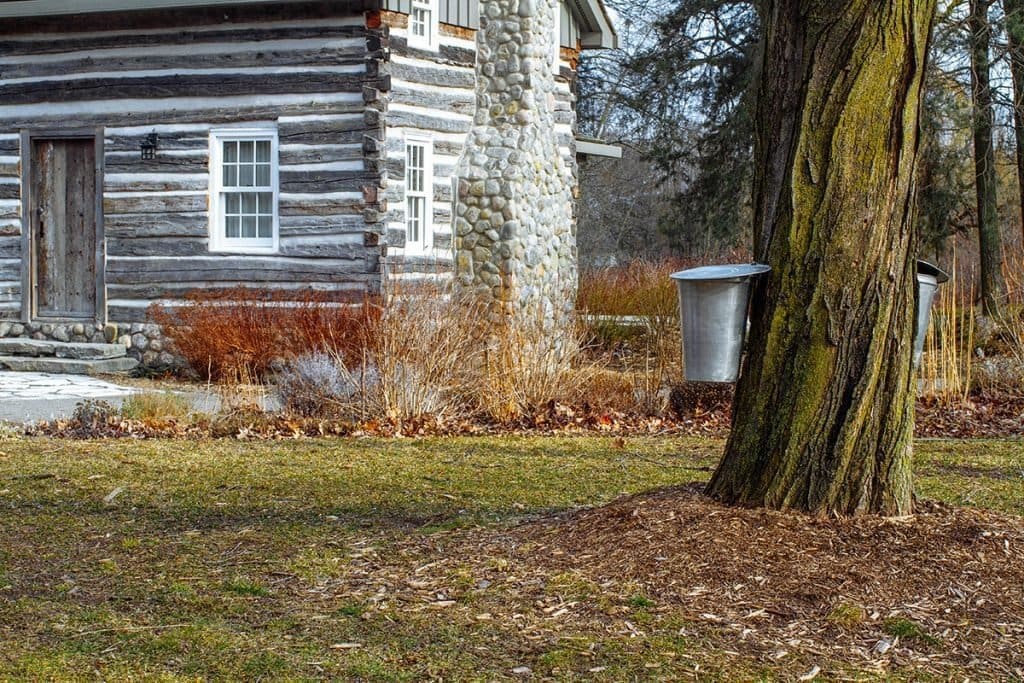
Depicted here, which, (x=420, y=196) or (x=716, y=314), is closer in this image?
(x=716, y=314)

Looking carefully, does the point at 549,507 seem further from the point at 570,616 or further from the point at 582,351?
the point at 582,351

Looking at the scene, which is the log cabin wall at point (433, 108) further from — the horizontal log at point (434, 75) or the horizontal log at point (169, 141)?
the horizontal log at point (169, 141)

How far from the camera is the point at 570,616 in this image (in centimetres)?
448

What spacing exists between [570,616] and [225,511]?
8.56 feet

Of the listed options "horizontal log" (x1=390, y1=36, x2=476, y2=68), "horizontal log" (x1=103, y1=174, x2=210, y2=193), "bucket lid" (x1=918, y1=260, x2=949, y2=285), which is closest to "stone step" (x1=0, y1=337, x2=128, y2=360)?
"horizontal log" (x1=103, y1=174, x2=210, y2=193)

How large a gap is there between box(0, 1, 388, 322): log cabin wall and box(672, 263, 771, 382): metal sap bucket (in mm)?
9705

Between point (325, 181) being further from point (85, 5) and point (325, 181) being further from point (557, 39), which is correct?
point (557, 39)

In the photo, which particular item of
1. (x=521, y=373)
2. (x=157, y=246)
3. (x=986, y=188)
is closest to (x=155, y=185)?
(x=157, y=246)

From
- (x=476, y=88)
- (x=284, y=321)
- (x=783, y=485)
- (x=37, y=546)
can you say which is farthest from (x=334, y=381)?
(x=476, y=88)

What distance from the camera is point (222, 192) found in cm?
1527

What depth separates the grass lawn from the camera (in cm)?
407

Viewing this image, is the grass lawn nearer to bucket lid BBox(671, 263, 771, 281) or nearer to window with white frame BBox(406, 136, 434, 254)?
bucket lid BBox(671, 263, 771, 281)

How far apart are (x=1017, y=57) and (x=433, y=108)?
10.1 meters

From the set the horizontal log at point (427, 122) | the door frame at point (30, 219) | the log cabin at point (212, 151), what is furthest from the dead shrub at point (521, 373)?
the door frame at point (30, 219)
